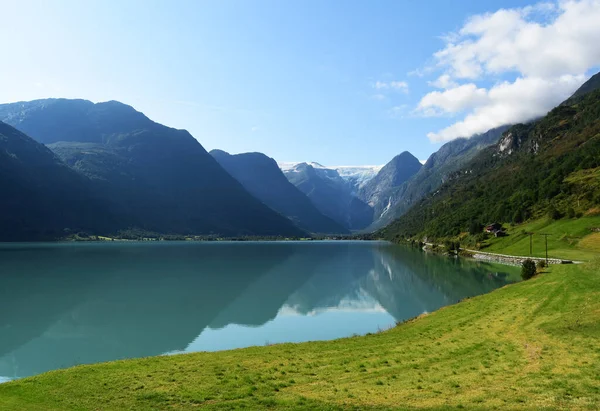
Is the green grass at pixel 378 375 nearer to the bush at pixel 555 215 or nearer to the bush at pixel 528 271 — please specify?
the bush at pixel 528 271

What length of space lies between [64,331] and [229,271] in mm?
64124

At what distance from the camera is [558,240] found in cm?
11188

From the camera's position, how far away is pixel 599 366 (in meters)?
18.3

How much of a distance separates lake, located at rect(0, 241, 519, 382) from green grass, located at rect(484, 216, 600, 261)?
66.6ft

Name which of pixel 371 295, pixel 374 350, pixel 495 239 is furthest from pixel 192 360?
pixel 495 239

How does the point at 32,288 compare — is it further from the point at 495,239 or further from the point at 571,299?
the point at 495,239

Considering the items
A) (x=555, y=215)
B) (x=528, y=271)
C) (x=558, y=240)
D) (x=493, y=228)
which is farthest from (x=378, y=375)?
(x=493, y=228)

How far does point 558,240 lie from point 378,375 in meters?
112

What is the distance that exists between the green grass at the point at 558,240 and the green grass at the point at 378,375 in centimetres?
7043

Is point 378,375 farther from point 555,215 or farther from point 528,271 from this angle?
point 555,215

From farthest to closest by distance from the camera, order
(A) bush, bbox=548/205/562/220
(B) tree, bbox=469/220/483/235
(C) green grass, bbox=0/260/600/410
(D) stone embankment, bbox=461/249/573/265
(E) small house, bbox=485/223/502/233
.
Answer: (B) tree, bbox=469/220/483/235 < (E) small house, bbox=485/223/502/233 < (A) bush, bbox=548/205/562/220 < (D) stone embankment, bbox=461/249/573/265 < (C) green grass, bbox=0/260/600/410

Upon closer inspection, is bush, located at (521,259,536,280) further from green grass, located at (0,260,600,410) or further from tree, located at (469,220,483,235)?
tree, located at (469,220,483,235)

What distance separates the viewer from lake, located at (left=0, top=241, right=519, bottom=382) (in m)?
38.7

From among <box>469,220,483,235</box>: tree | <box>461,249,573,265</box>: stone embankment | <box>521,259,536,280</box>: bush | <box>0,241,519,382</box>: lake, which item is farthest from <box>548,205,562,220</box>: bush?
<box>521,259,536,280</box>: bush
